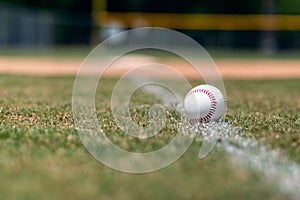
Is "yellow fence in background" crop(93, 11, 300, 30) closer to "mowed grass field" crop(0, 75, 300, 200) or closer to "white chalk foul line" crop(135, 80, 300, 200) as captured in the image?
"mowed grass field" crop(0, 75, 300, 200)

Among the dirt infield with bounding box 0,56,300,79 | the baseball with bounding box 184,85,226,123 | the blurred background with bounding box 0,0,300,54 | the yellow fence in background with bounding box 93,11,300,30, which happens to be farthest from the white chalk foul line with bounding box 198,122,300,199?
the yellow fence in background with bounding box 93,11,300,30

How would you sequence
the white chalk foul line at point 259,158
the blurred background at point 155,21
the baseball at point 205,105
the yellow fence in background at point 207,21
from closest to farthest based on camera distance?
the white chalk foul line at point 259,158, the baseball at point 205,105, the yellow fence in background at point 207,21, the blurred background at point 155,21

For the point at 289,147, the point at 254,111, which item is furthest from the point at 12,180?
the point at 254,111

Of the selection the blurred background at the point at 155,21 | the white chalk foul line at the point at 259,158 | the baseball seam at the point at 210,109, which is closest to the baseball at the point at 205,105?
the baseball seam at the point at 210,109

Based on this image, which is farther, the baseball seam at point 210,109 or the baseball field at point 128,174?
the baseball seam at point 210,109

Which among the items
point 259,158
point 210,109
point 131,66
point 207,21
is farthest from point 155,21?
point 259,158

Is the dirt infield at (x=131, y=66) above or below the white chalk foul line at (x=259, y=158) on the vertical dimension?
below

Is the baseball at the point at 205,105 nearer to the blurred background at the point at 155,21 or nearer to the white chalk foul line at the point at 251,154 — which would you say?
the white chalk foul line at the point at 251,154
